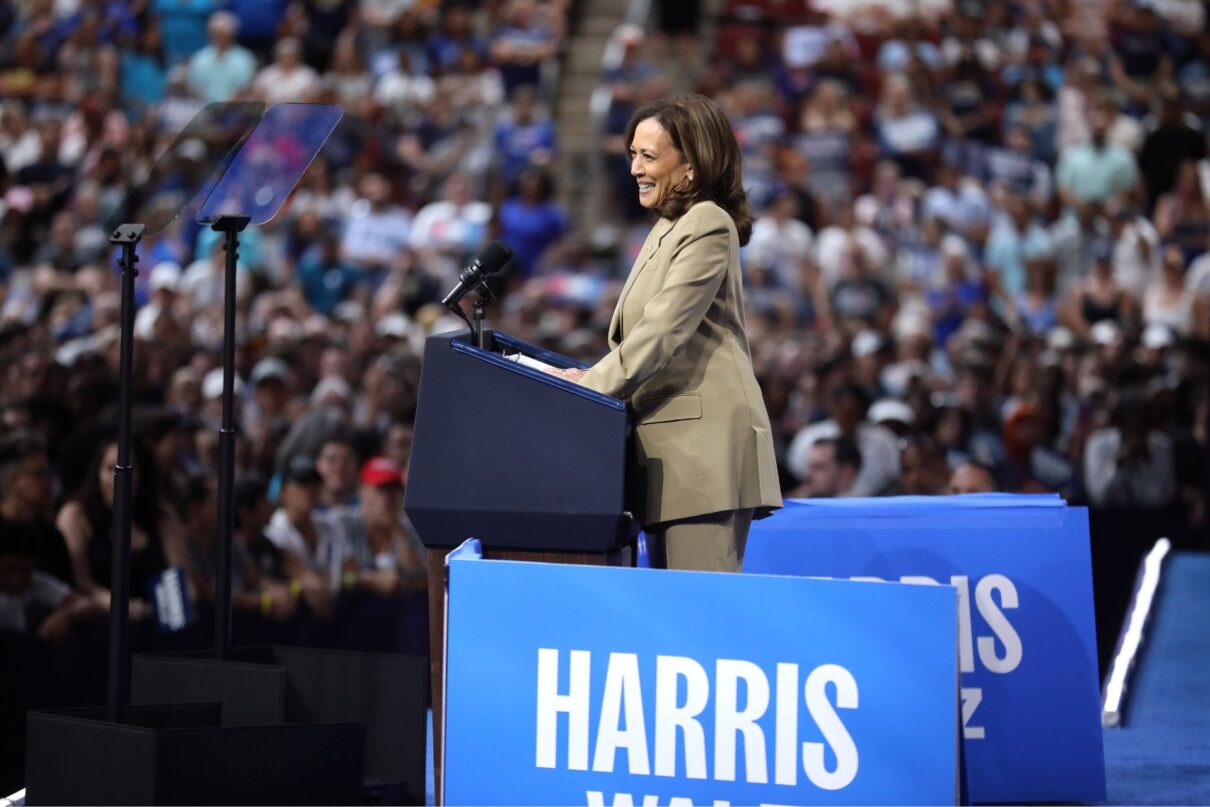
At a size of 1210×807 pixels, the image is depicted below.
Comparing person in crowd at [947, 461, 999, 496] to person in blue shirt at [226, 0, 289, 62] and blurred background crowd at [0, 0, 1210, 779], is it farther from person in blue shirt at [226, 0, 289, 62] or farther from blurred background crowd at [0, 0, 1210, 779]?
person in blue shirt at [226, 0, 289, 62]

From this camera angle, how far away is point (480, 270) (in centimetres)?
391

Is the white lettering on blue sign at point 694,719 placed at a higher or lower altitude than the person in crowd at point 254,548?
lower

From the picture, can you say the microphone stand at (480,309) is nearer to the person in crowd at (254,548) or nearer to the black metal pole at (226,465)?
the black metal pole at (226,465)

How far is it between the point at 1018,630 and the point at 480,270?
1.65 metres

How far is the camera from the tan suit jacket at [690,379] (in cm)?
385

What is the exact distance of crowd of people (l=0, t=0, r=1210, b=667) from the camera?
7.16 metres

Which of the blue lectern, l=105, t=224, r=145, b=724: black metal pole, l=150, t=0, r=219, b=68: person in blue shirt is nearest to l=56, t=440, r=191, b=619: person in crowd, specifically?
l=105, t=224, r=145, b=724: black metal pole

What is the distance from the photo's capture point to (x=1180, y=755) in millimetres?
5070

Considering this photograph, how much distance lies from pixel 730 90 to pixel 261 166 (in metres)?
10.4

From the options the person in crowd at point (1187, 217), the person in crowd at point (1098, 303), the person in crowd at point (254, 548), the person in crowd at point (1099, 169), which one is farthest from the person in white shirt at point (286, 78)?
the person in crowd at point (254, 548)

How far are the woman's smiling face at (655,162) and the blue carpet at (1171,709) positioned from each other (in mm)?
1907

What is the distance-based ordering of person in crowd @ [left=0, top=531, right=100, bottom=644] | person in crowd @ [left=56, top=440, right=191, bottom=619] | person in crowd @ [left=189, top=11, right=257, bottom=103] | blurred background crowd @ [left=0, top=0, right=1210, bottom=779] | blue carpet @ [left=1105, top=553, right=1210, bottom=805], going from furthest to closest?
1. person in crowd @ [left=189, top=11, right=257, bottom=103]
2. blurred background crowd @ [left=0, top=0, right=1210, bottom=779]
3. person in crowd @ [left=56, top=440, right=191, bottom=619]
4. person in crowd @ [left=0, top=531, right=100, bottom=644]
5. blue carpet @ [left=1105, top=553, right=1210, bottom=805]

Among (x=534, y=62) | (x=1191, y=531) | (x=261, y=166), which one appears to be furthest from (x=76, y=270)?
(x=261, y=166)

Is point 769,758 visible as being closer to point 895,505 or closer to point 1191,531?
point 895,505
